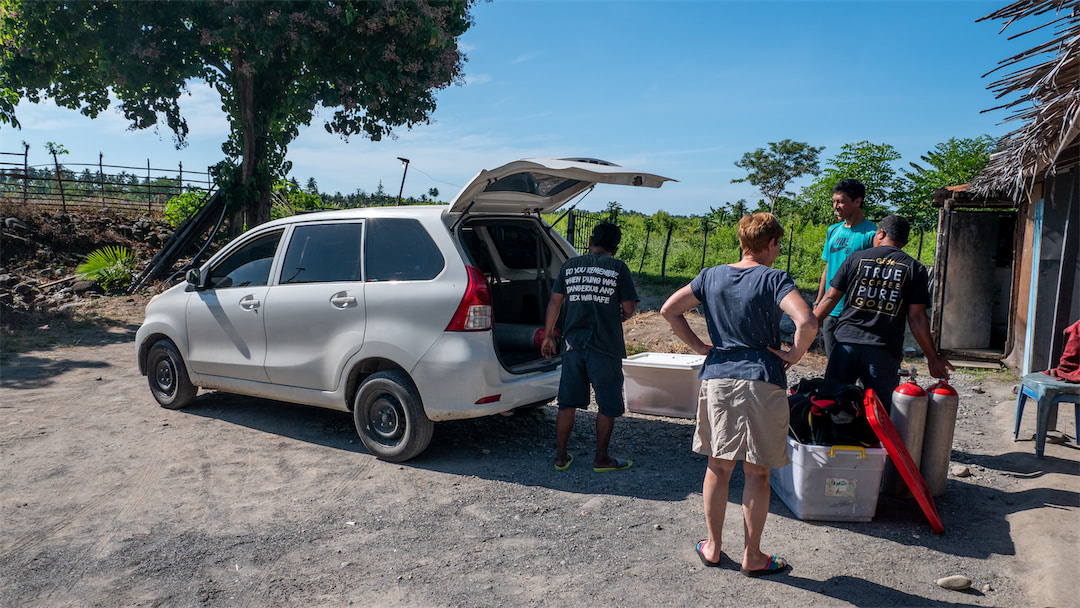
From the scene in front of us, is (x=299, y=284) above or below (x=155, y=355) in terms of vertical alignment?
above

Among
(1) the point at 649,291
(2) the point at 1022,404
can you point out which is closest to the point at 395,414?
(2) the point at 1022,404

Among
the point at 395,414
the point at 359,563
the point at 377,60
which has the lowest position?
the point at 359,563

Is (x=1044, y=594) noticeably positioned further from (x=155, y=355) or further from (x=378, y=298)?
(x=155, y=355)

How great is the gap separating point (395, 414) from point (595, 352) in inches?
57.8

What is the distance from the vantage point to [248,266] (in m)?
5.79

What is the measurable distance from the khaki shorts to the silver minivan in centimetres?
176

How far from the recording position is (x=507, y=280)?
5.57m

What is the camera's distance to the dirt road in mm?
3236

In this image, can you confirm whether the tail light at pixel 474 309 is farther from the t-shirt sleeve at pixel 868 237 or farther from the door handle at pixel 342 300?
the t-shirt sleeve at pixel 868 237

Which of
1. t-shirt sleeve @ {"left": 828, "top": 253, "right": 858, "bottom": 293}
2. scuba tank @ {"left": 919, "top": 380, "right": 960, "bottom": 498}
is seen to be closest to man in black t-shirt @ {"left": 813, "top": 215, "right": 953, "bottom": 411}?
t-shirt sleeve @ {"left": 828, "top": 253, "right": 858, "bottom": 293}

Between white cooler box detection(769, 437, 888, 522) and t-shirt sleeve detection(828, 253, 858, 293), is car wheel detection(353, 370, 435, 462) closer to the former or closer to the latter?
white cooler box detection(769, 437, 888, 522)

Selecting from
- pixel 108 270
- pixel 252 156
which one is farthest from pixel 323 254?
pixel 108 270

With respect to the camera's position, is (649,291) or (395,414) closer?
(395,414)

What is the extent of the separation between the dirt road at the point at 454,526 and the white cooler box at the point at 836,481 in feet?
0.35
